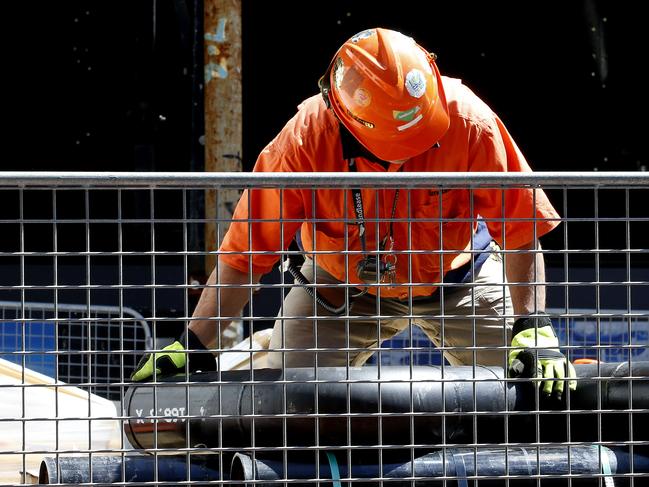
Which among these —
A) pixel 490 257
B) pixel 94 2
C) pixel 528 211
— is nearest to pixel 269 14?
pixel 94 2

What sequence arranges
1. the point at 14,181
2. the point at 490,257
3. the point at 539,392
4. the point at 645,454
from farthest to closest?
the point at 490,257
the point at 645,454
the point at 539,392
the point at 14,181

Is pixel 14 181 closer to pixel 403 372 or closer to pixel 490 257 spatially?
pixel 403 372

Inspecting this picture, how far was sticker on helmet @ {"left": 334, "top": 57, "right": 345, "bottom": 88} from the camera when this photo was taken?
3.10 meters

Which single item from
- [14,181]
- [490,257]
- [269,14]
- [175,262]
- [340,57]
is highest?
[269,14]

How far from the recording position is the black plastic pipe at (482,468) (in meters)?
2.53

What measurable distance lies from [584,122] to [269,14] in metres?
2.50

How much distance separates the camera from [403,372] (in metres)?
2.59

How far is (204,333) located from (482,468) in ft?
3.10

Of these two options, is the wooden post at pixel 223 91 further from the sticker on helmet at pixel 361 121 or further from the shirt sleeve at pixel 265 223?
the sticker on helmet at pixel 361 121

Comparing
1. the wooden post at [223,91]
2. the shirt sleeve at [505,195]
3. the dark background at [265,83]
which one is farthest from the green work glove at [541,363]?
the dark background at [265,83]

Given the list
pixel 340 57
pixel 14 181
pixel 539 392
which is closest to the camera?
pixel 14 181

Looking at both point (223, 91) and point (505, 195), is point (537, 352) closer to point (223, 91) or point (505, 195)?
point (505, 195)

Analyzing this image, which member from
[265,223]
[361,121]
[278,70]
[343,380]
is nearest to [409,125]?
[361,121]

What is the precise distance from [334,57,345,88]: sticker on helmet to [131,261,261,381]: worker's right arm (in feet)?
2.08
